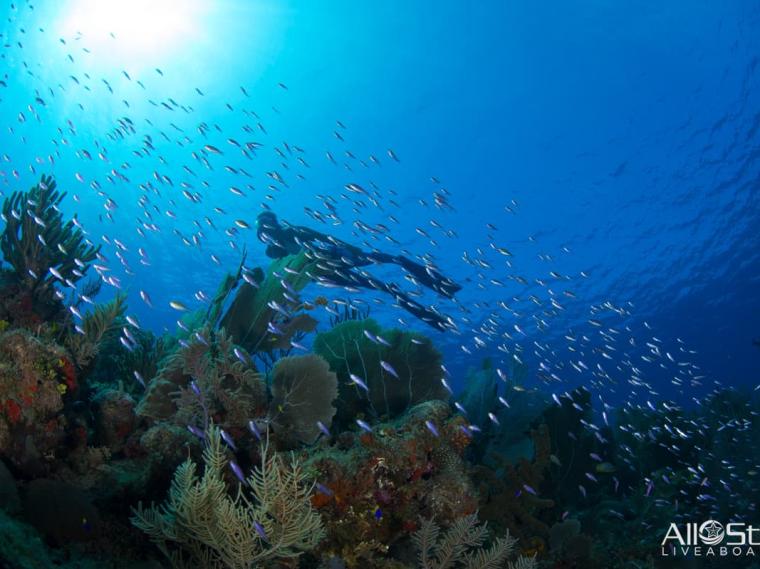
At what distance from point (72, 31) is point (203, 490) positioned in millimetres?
36176

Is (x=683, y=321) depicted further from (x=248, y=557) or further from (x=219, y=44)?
(x=248, y=557)

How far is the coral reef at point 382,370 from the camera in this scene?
269 inches

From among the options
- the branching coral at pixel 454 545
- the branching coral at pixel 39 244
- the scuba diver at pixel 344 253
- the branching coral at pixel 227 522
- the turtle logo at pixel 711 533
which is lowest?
the branching coral at pixel 227 522

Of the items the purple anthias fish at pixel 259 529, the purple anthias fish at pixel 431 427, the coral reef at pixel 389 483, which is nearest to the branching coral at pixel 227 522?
the purple anthias fish at pixel 259 529

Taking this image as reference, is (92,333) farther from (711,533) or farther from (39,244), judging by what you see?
(711,533)

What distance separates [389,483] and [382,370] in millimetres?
2856

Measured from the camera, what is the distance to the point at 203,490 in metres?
2.94

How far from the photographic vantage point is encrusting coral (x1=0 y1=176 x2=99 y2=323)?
6.36 metres

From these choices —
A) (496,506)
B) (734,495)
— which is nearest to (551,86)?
(734,495)

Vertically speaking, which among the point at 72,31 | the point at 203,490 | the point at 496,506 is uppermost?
the point at 72,31

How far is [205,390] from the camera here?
496cm

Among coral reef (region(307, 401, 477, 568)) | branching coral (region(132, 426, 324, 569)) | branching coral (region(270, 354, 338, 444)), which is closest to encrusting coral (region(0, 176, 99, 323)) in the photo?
branching coral (region(270, 354, 338, 444))

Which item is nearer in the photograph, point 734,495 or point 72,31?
point 734,495

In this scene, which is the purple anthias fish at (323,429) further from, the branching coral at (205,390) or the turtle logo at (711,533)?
the turtle logo at (711,533)
